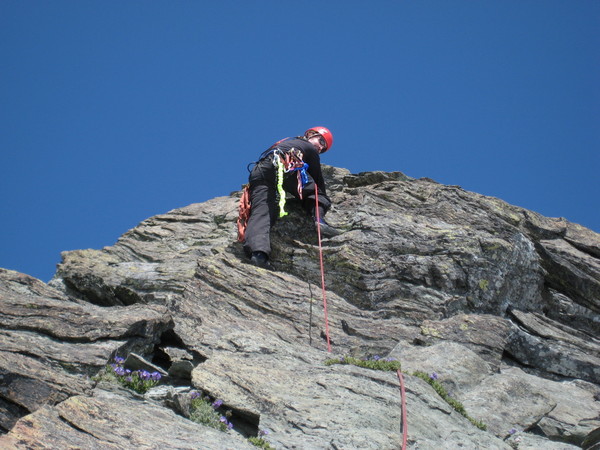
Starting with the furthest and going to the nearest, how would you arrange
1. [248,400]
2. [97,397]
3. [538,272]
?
[538,272]
[248,400]
[97,397]

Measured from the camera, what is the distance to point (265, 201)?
1393 centimetres

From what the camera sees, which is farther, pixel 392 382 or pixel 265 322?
pixel 265 322

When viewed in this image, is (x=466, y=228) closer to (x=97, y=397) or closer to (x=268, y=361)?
(x=268, y=361)

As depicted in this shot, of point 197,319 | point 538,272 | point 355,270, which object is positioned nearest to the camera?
point 197,319

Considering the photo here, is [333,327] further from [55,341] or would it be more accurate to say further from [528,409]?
[55,341]

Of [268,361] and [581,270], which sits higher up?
[581,270]

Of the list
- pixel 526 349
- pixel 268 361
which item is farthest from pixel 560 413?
pixel 268 361

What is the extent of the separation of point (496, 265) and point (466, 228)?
1.20m

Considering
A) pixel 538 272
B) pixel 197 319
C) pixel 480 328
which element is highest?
pixel 538 272

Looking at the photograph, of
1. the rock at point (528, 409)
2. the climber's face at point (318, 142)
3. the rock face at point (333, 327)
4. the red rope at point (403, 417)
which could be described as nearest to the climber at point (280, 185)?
the rock face at point (333, 327)

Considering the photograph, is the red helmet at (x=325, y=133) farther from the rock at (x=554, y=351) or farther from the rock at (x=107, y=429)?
the rock at (x=107, y=429)

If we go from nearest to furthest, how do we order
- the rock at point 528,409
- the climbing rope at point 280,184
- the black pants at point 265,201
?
the rock at point 528,409
the black pants at point 265,201
the climbing rope at point 280,184

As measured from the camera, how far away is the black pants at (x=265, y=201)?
1323 cm

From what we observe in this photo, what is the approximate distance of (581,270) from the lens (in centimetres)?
1436
